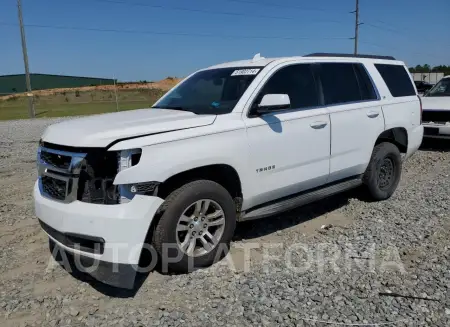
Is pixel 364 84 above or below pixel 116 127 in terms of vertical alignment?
above

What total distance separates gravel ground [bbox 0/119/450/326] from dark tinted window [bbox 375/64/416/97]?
169 centimetres

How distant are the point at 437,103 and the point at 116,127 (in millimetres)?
8560

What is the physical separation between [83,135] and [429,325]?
2894 mm

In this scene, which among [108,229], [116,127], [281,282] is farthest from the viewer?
[281,282]

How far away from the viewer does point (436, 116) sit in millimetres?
9359

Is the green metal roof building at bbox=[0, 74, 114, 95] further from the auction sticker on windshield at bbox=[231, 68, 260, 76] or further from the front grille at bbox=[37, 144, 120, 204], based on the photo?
the front grille at bbox=[37, 144, 120, 204]

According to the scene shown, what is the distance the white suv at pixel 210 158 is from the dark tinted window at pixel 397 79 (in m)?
0.12

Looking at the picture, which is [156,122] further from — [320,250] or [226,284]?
[320,250]

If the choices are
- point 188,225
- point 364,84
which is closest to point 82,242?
point 188,225

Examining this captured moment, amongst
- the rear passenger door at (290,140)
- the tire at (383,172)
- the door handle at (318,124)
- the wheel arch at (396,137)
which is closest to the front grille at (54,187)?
Result: the rear passenger door at (290,140)

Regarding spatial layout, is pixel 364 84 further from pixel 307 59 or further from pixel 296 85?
pixel 296 85

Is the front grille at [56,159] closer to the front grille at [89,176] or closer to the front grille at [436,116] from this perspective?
the front grille at [89,176]

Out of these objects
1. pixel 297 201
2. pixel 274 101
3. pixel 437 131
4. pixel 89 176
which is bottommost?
pixel 437 131

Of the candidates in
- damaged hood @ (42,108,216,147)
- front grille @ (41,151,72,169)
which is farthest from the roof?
front grille @ (41,151,72,169)
